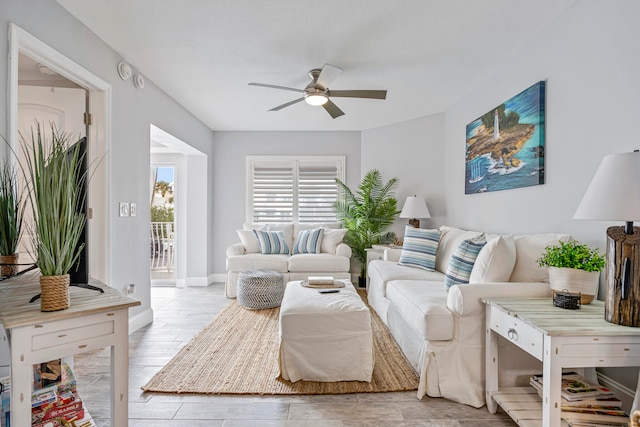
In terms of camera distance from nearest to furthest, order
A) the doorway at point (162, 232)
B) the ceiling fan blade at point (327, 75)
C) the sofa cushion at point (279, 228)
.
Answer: the ceiling fan blade at point (327, 75)
the sofa cushion at point (279, 228)
the doorway at point (162, 232)

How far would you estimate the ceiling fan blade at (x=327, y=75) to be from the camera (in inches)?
115

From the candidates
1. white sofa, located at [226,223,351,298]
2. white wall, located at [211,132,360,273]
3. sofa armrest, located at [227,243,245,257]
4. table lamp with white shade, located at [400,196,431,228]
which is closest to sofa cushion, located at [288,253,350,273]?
white sofa, located at [226,223,351,298]

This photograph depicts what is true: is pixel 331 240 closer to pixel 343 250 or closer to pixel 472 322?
pixel 343 250

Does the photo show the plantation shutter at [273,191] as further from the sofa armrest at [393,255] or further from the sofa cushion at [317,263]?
the sofa armrest at [393,255]

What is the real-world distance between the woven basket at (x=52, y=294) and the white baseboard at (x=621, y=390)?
2.72 meters

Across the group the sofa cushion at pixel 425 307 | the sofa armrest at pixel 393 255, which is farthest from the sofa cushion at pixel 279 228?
the sofa cushion at pixel 425 307

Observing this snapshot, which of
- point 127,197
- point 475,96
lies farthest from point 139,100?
point 475,96

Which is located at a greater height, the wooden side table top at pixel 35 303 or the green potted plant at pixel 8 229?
the green potted plant at pixel 8 229

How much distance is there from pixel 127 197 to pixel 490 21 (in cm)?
337

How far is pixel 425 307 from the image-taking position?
7.29 feet

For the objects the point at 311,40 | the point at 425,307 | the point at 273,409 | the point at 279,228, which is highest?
the point at 311,40

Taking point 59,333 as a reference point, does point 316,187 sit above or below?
above

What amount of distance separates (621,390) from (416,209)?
309cm

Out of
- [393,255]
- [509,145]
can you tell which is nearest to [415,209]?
[393,255]
